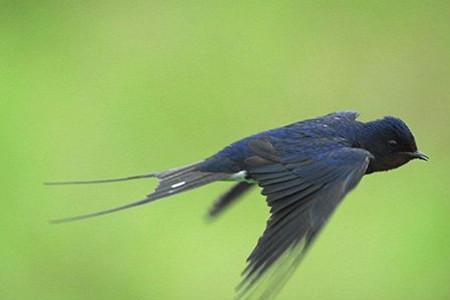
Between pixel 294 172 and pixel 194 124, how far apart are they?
172 inches

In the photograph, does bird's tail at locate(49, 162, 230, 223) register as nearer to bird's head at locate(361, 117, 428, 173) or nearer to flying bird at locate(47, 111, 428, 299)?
flying bird at locate(47, 111, 428, 299)

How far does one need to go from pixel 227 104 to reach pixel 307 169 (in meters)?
4.69

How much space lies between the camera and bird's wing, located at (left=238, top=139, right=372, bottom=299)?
3.99 metres

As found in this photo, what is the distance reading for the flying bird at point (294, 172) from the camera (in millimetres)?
4078

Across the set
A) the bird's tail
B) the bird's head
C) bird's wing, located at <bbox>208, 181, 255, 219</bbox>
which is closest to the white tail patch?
the bird's tail

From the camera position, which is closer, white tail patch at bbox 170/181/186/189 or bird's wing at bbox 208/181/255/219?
white tail patch at bbox 170/181/186/189

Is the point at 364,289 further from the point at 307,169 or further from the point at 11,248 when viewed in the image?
the point at 307,169

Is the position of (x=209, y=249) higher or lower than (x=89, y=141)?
lower

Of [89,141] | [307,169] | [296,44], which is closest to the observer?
[307,169]

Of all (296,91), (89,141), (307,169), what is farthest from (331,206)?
(296,91)

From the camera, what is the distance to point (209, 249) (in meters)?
7.75

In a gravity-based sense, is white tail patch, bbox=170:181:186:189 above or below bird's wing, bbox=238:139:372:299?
above

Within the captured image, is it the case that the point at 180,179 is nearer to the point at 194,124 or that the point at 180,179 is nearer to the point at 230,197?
the point at 230,197

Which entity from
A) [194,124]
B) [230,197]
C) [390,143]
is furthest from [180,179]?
[194,124]
